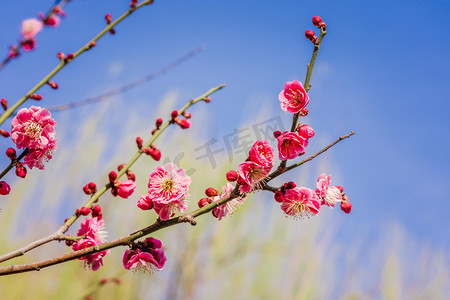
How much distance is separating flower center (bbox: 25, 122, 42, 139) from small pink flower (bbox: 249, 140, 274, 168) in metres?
0.39

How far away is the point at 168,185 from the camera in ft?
2.39

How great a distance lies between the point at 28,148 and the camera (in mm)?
741

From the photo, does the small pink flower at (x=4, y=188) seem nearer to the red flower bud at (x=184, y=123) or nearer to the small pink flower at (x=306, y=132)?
the red flower bud at (x=184, y=123)

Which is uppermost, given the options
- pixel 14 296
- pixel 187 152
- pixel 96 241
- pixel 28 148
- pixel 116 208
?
pixel 187 152

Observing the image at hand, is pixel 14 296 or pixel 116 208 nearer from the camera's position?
pixel 14 296

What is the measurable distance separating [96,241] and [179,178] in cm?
20

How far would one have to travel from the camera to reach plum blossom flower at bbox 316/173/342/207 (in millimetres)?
753

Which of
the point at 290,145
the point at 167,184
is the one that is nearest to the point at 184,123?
the point at 167,184

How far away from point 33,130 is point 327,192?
0.57 m

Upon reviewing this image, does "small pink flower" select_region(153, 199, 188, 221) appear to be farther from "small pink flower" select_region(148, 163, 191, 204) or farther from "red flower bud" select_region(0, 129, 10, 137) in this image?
"red flower bud" select_region(0, 129, 10, 137)

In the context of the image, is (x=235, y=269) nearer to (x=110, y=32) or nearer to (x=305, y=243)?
(x=305, y=243)

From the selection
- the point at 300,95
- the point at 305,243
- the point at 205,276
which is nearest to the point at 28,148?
the point at 300,95

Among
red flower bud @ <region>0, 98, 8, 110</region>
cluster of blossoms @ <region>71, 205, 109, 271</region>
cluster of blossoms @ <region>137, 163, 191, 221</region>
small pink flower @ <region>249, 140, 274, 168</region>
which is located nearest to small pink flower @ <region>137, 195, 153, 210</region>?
cluster of blossoms @ <region>137, 163, 191, 221</region>

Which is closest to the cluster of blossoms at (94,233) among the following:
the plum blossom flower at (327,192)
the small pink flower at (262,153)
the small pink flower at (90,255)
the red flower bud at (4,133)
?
the small pink flower at (90,255)
